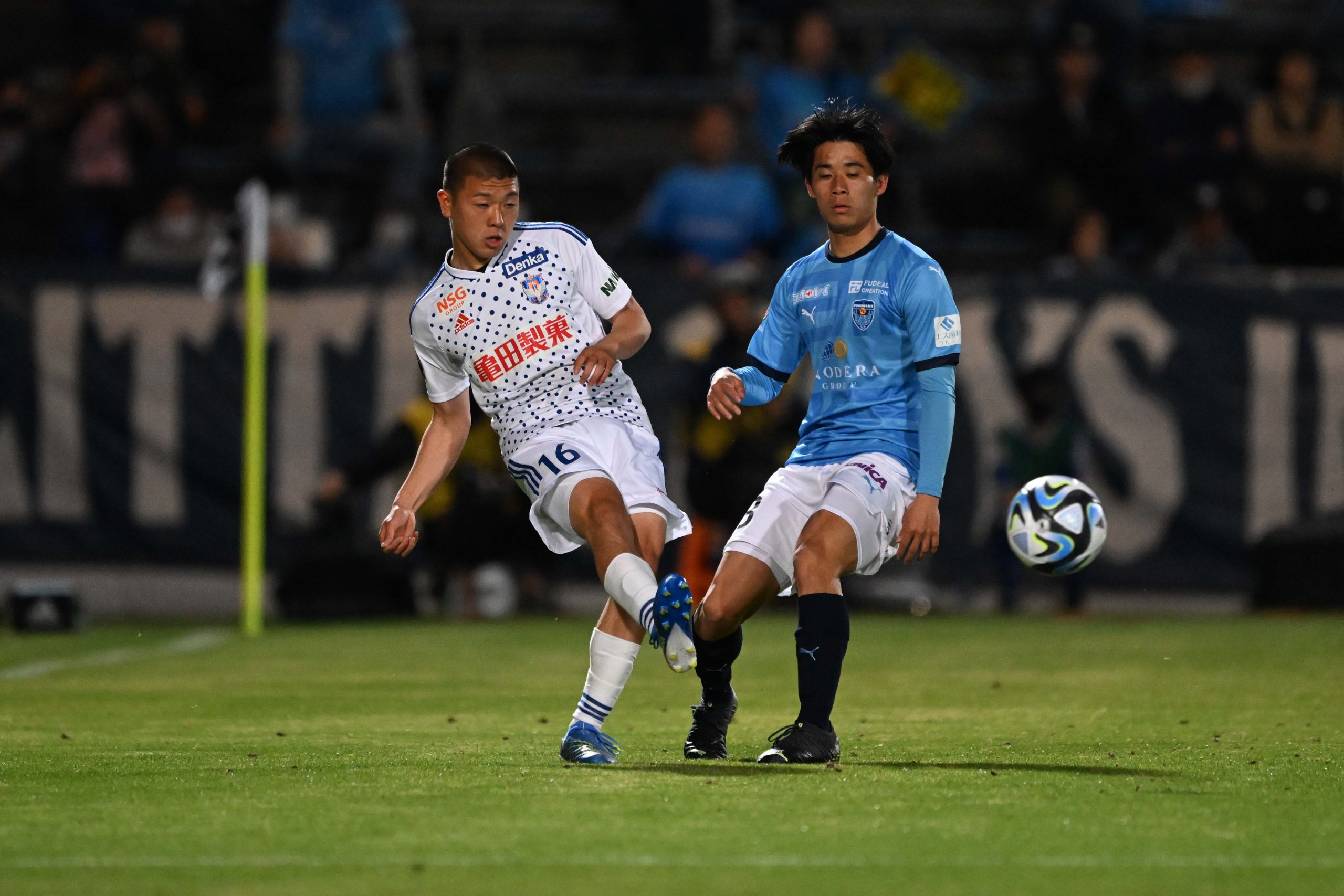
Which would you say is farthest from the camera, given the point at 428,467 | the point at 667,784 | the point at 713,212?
the point at 713,212

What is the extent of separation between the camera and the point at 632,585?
5.93m

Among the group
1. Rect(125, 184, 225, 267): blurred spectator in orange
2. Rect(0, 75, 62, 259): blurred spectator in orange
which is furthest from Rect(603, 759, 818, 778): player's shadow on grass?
Rect(0, 75, 62, 259): blurred spectator in orange

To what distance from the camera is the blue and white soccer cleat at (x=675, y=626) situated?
564 centimetres

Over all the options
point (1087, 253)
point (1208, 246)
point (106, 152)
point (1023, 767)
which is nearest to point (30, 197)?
point (106, 152)

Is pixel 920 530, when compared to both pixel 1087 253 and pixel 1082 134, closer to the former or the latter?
pixel 1087 253

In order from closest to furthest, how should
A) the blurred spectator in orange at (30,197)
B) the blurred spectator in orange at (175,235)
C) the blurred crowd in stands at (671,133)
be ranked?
the blurred spectator in orange at (175,235), the blurred crowd in stands at (671,133), the blurred spectator in orange at (30,197)

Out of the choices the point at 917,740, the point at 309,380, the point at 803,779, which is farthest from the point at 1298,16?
the point at 803,779

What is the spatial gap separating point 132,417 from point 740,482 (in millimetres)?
4602

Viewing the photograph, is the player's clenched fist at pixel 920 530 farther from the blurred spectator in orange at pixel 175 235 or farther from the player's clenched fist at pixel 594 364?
the blurred spectator in orange at pixel 175 235

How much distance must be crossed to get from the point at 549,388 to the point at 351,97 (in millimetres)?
10863

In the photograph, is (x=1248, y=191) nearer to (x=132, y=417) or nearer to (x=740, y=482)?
(x=740, y=482)

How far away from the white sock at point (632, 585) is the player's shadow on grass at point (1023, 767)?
817mm

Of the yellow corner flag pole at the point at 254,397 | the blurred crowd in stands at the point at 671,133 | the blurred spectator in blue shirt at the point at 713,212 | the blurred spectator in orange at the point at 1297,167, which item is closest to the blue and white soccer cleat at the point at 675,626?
the yellow corner flag pole at the point at 254,397

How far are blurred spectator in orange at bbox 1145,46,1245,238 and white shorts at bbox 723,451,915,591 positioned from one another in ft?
35.5
